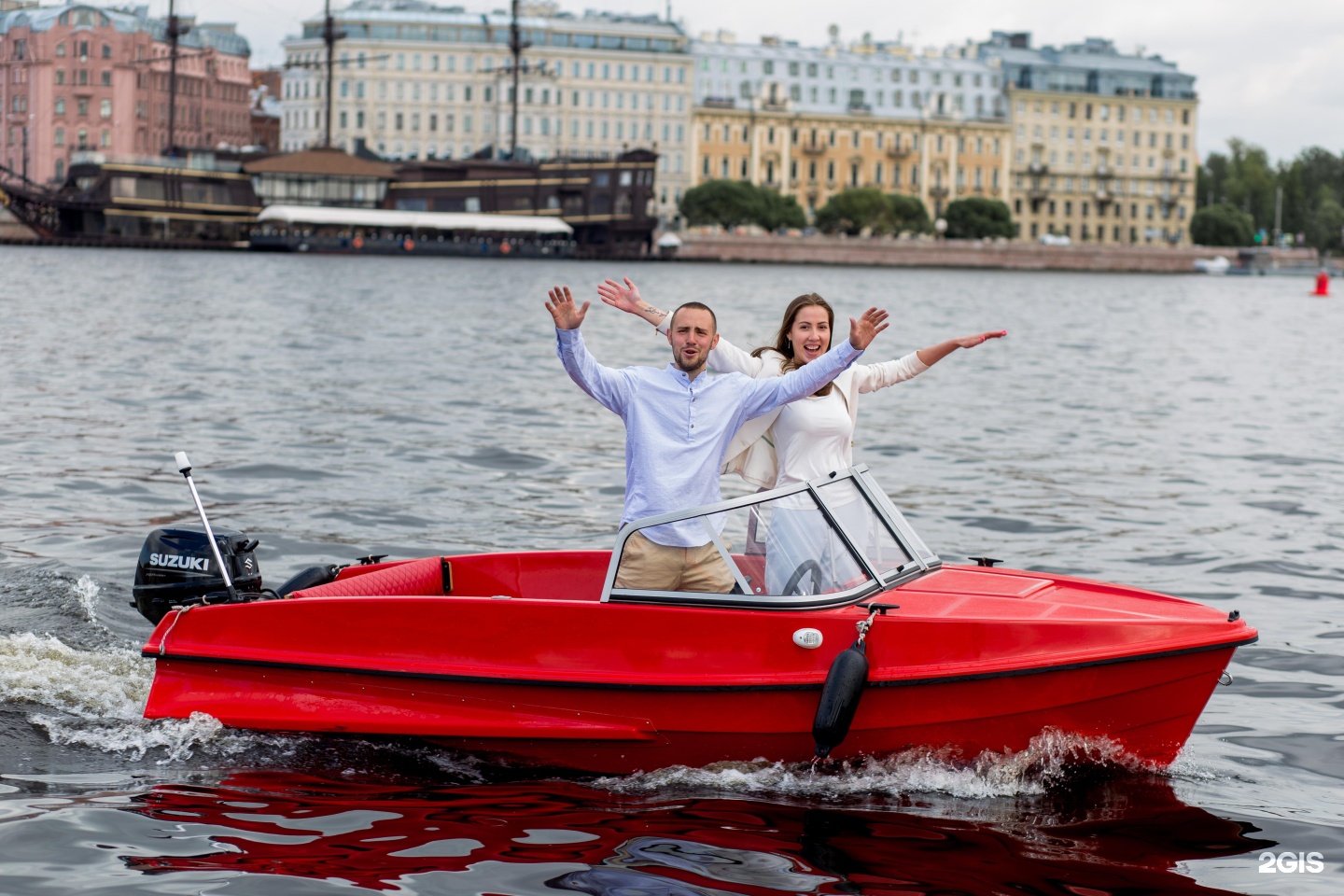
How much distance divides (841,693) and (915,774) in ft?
2.33

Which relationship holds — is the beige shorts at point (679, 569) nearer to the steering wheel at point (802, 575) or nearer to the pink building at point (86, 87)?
the steering wheel at point (802, 575)

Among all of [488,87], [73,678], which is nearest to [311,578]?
[73,678]

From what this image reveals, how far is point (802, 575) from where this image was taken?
7.36 metres

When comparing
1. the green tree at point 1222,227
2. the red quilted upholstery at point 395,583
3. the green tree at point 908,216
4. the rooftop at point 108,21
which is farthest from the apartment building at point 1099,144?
the red quilted upholstery at point 395,583

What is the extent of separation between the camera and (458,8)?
12838cm

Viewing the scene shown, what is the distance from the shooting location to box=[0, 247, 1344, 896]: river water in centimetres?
667

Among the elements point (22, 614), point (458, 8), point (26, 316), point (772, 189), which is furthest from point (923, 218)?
point (22, 614)

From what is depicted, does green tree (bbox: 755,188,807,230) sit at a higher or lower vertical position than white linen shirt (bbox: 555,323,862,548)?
higher

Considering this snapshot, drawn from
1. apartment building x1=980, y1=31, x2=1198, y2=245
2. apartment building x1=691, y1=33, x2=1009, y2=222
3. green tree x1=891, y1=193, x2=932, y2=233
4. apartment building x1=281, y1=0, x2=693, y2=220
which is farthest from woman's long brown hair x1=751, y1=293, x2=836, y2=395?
apartment building x1=980, y1=31, x2=1198, y2=245

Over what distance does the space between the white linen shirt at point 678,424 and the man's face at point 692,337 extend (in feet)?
0.26

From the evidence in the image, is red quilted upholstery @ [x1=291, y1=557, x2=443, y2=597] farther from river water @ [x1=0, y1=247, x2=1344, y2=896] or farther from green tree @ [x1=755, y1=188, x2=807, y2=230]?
green tree @ [x1=755, y1=188, x2=807, y2=230]

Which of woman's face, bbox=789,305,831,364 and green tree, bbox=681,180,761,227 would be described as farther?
green tree, bbox=681,180,761,227

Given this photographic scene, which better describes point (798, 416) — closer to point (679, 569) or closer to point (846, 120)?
point (679, 569)

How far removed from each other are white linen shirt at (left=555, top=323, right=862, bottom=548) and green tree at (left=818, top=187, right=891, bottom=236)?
112453 mm
